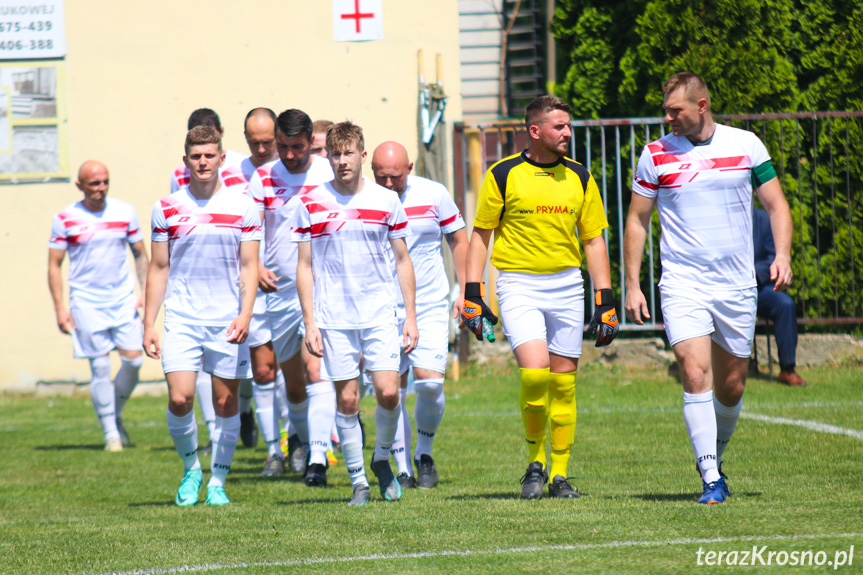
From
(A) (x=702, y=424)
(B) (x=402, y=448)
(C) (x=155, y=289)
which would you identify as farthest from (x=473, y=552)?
(C) (x=155, y=289)

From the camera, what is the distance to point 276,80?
13.0 metres

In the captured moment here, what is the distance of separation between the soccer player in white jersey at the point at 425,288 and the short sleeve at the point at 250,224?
2.89 ft

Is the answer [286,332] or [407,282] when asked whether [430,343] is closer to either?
[407,282]

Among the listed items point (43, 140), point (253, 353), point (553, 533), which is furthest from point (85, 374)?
point (553, 533)

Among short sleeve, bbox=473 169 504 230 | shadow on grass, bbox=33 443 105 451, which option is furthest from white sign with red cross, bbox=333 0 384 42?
short sleeve, bbox=473 169 504 230

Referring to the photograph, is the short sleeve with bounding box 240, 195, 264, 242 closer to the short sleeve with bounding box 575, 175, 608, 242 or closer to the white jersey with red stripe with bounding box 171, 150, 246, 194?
the white jersey with red stripe with bounding box 171, 150, 246, 194

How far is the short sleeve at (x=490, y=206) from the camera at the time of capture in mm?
6188

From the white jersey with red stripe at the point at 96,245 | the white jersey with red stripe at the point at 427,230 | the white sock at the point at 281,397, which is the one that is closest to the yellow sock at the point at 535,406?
the white jersey with red stripe at the point at 427,230

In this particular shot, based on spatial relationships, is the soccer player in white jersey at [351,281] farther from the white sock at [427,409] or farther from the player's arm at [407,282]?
the white sock at [427,409]

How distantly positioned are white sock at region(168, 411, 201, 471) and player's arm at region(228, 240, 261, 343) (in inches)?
23.8

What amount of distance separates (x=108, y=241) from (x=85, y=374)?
404cm

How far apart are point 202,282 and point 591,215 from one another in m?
2.31

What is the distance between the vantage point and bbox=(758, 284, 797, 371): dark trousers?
10789 millimetres

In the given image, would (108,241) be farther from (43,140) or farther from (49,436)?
(43,140)
